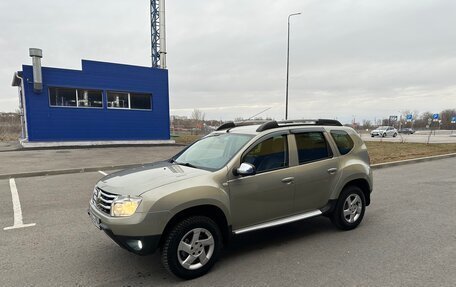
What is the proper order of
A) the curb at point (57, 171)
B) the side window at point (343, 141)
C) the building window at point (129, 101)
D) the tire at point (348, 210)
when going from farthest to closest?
the building window at point (129, 101), the curb at point (57, 171), the side window at point (343, 141), the tire at point (348, 210)

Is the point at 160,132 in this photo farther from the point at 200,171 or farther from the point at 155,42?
the point at 200,171

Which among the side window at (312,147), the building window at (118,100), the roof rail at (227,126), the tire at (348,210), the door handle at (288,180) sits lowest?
the tire at (348,210)

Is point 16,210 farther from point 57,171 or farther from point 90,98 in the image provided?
point 90,98

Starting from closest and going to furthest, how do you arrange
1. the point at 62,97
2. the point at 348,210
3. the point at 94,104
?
the point at 348,210, the point at 62,97, the point at 94,104

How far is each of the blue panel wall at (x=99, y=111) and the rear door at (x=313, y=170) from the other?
1771 cm

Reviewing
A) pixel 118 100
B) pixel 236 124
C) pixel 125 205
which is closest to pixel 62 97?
pixel 118 100

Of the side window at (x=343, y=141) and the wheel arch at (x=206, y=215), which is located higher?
the side window at (x=343, y=141)

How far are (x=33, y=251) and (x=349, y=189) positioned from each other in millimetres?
4669

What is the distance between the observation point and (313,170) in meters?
4.25

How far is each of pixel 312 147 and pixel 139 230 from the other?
271 cm

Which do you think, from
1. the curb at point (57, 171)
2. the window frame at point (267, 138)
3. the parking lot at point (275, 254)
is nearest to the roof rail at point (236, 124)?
the window frame at point (267, 138)

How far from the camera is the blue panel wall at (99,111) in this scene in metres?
17.4

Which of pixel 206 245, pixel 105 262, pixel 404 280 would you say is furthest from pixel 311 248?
pixel 105 262

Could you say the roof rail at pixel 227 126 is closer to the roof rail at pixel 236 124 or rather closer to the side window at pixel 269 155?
the roof rail at pixel 236 124
